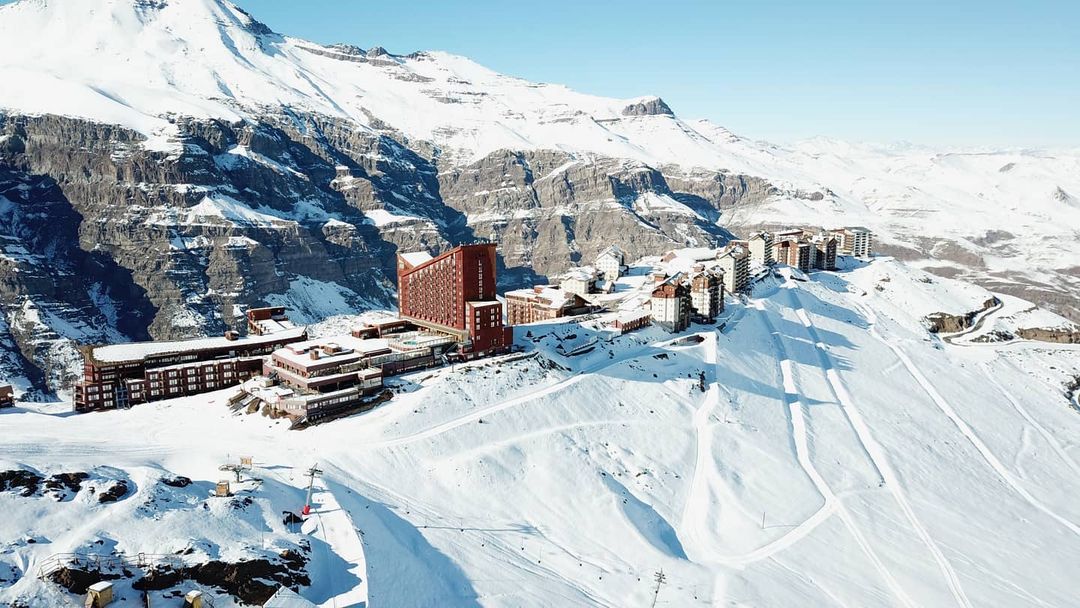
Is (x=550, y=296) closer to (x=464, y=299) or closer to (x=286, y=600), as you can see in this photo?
(x=464, y=299)

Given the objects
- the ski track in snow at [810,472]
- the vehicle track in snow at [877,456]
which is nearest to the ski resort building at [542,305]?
the ski track in snow at [810,472]

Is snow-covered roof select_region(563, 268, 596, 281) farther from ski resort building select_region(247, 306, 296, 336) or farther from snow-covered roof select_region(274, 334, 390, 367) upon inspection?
snow-covered roof select_region(274, 334, 390, 367)

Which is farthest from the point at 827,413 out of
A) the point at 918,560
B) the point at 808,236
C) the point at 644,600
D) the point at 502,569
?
the point at 808,236

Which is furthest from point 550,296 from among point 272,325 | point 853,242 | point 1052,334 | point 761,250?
point 853,242

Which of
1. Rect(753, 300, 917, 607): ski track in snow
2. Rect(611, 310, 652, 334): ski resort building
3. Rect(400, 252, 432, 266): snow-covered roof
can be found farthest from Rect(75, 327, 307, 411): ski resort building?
Rect(753, 300, 917, 607): ski track in snow

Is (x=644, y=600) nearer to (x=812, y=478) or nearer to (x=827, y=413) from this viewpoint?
(x=812, y=478)

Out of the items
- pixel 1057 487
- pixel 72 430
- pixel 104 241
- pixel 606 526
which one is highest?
pixel 104 241

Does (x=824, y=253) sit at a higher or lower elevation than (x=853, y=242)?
lower
